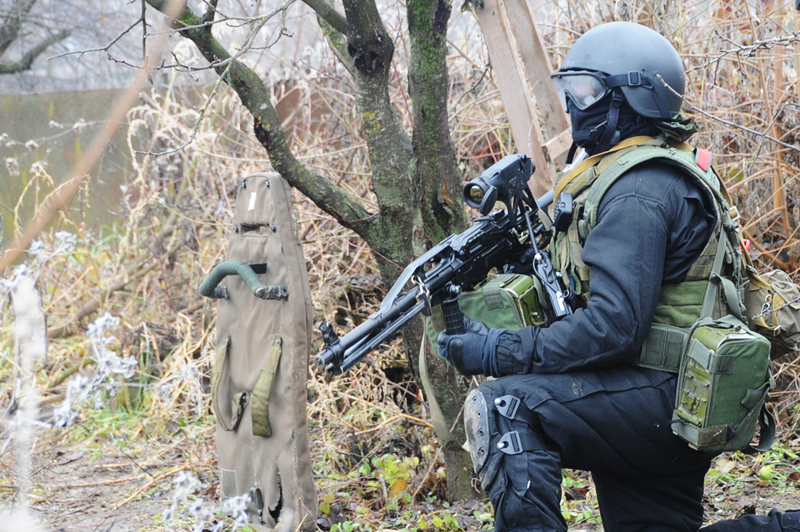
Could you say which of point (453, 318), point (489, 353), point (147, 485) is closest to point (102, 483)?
point (147, 485)

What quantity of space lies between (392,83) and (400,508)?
2842 mm

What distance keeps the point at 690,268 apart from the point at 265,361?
171cm

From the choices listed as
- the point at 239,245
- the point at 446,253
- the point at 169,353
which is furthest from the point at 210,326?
the point at 446,253

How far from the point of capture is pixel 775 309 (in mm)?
2268

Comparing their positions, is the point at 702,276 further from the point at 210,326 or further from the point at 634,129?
the point at 210,326

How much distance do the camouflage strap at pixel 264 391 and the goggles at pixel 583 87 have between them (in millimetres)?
1495

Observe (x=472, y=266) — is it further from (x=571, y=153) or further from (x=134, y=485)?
(x=134, y=485)

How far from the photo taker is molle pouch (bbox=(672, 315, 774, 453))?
6.26 feet

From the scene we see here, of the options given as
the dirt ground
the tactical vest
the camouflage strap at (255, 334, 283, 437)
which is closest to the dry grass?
the dirt ground

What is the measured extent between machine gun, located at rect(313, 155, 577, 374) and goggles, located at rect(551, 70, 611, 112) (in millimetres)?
272

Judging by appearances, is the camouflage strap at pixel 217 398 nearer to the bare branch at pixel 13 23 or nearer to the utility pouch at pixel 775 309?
the utility pouch at pixel 775 309

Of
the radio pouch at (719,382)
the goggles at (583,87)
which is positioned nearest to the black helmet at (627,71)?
the goggles at (583,87)

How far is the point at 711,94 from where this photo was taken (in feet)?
14.5

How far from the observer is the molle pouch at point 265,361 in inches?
116
